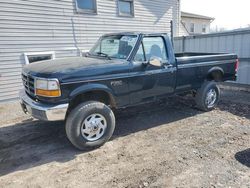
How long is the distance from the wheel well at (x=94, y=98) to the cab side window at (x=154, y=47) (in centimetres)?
117

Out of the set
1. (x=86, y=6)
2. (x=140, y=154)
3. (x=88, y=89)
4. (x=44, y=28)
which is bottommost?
(x=140, y=154)

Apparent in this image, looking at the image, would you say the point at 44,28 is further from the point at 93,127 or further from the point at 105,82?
the point at 93,127

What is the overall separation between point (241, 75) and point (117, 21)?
A: 222 inches

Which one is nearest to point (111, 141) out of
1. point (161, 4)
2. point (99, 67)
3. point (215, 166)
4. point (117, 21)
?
point (99, 67)

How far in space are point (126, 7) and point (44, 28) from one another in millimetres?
4210

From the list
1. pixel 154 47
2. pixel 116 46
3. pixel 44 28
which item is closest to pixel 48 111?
pixel 116 46

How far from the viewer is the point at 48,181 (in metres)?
3.27

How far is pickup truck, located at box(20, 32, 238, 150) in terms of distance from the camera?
3.80 m

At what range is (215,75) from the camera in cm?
632

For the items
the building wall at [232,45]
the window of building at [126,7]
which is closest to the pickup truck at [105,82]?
the building wall at [232,45]

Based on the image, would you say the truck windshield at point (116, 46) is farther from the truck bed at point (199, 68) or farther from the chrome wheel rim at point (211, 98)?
the chrome wheel rim at point (211, 98)

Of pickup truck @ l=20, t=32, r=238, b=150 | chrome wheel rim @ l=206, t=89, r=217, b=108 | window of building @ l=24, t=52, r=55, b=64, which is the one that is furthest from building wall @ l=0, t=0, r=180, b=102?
chrome wheel rim @ l=206, t=89, r=217, b=108

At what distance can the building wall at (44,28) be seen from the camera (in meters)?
7.60

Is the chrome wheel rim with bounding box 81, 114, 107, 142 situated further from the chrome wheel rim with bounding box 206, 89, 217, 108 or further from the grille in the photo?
the chrome wheel rim with bounding box 206, 89, 217, 108
